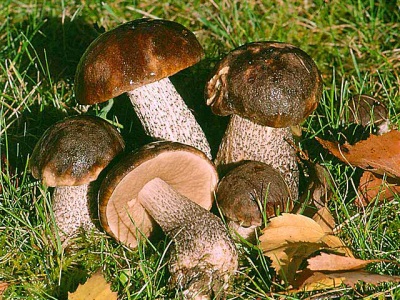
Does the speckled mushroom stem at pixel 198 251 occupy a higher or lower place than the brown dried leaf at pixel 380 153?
lower

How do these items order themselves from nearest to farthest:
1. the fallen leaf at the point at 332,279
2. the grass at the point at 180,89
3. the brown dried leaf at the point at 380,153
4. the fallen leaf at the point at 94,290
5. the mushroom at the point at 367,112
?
the fallen leaf at the point at 332,279, the fallen leaf at the point at 94,290, the grass at the point at 180,89, the brown dried leaf at the point at 380,153, the mushroom at the point at 367,112

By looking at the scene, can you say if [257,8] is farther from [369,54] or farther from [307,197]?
[307,197]

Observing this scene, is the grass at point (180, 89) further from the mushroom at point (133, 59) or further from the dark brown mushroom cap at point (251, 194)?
the mushroom at point (133, 59)

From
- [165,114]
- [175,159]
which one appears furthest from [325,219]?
[165,114]

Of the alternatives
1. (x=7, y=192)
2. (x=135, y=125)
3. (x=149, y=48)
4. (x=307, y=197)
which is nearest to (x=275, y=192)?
(x=307, y=197)

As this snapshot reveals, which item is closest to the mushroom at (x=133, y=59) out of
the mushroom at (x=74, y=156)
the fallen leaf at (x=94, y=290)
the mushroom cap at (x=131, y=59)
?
the mushroom cap at (x=131, y=59)

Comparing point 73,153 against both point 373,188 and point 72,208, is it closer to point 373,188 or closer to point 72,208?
point 72,208
